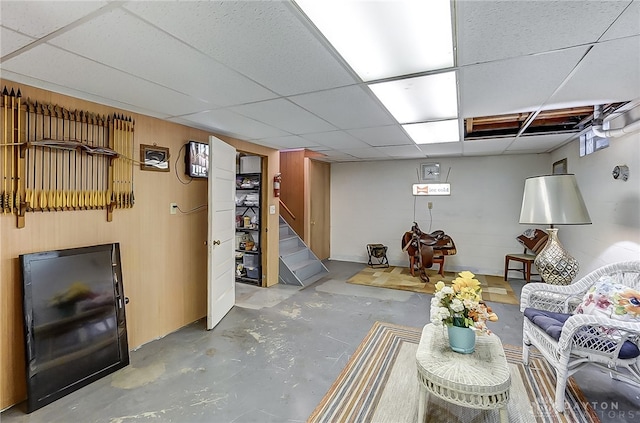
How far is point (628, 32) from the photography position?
1493 mm

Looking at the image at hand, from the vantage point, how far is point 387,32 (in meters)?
1.52

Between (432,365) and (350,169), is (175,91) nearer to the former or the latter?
(432,365)

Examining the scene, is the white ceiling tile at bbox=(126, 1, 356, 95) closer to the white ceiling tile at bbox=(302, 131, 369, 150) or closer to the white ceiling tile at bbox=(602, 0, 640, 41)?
the white ceiling tile at bbox=(602, 0, 640, 41)

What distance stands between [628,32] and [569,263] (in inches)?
81.2

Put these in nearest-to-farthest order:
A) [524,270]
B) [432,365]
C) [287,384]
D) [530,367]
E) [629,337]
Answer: [432,365]
[629,337]
[287,384]
[530,367]
[524,270]

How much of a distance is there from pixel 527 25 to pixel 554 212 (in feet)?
6.02

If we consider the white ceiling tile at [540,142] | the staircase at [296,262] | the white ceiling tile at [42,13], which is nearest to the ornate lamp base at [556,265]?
the white ceiling tile at [540,142]

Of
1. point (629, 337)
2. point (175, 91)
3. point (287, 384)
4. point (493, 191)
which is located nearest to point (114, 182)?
point (175, 91)

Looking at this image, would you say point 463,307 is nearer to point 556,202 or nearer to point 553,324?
point 553,324

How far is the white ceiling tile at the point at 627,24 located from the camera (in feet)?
4.27

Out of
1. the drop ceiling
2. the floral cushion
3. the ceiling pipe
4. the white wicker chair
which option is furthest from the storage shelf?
the ceiling pipe

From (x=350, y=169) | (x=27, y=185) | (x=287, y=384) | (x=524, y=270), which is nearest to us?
(x=27, y=185)

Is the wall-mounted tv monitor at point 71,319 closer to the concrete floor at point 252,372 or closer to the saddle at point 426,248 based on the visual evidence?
the concrete floor at point 252,372

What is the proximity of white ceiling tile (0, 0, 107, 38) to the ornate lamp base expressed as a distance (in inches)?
147
